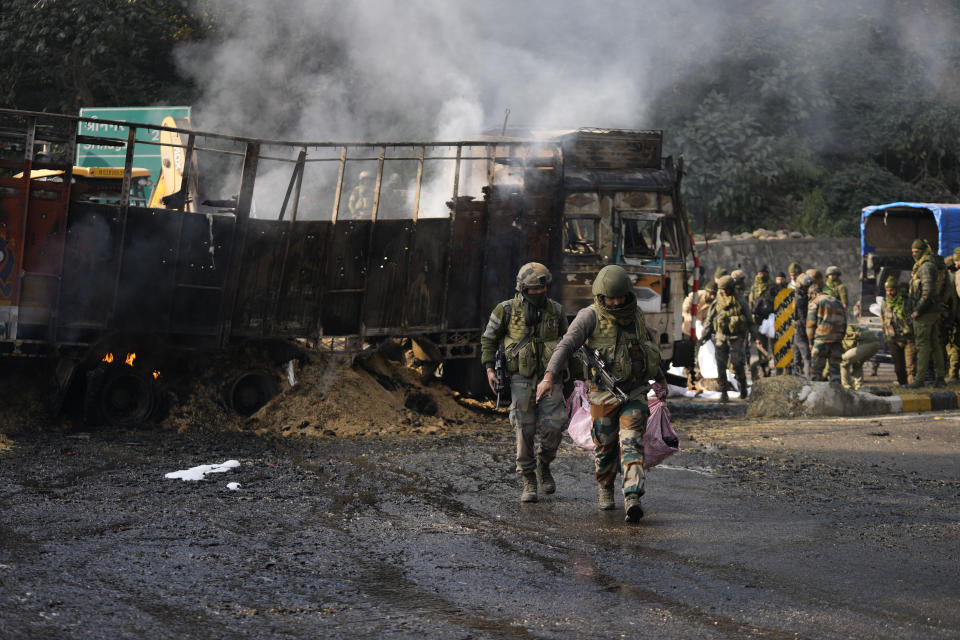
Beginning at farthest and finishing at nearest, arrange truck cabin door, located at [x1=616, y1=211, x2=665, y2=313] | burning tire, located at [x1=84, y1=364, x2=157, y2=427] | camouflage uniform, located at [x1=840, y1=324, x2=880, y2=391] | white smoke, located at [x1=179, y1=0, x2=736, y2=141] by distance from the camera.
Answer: white smoke, located at [x1=179, y1=0, x2=736, y2=141] < camouflage uniform, located at [x1=840, y1=324, x2=880, y2=391] < truck cabin door, located at [x1=616, y1=211, x2=665, y2=313] < burning tire, located at [x1=84, y1=364, x2=157, y2=427]

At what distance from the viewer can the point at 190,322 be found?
11461 millimetres

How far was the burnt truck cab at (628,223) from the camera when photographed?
1359cm

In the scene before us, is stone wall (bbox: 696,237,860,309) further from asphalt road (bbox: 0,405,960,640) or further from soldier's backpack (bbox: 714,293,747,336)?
asphalt road (bbox: 0,405,960,640)

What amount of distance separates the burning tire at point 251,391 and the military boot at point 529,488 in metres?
5.17

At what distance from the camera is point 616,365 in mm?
7043

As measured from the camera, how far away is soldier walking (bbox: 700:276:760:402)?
14.5 metres

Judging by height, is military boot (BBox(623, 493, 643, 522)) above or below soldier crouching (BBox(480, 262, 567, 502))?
below

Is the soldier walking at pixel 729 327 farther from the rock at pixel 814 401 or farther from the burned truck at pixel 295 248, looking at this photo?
the rock at pixel 814 401

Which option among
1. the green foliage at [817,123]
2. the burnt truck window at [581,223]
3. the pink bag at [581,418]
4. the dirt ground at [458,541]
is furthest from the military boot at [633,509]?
the green foliage at [817,123]

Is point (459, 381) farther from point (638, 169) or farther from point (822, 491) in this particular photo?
point (822, 491)

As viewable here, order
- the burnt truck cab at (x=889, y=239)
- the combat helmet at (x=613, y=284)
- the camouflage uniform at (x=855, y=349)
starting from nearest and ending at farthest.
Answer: the combat helmet at (x=613, y=284) < the camouflage uniform at (x=855, y=349) < the burnt truck cab at (x=889, y=239)

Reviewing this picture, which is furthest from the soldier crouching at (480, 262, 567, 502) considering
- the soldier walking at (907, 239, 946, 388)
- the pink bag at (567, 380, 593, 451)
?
the soldier walking at (907, 239, 946, 388)

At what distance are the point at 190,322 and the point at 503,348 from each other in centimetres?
486

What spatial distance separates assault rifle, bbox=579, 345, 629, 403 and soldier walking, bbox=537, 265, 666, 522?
23mm
